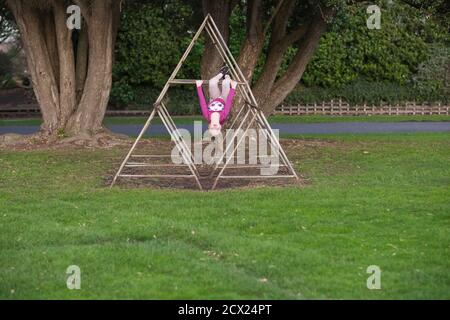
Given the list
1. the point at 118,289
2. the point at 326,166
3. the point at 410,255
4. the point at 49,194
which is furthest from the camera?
the point at 326,166

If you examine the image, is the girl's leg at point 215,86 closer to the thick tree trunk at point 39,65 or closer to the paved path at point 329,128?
the thick tree trunk at point 39,65

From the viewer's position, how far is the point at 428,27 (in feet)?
111

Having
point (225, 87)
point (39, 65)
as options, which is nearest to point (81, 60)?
point (39, 65)

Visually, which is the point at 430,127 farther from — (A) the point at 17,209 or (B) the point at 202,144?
(A) the point at 17,209

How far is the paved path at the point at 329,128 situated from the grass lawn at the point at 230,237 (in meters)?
10.5

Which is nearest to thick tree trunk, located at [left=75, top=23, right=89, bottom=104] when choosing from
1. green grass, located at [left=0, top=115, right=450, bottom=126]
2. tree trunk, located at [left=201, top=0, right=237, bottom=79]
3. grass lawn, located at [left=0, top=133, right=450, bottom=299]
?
tree trunk, located at [left=201, top=0, right=237, bottom=79]

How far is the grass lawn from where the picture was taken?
766 centimetres

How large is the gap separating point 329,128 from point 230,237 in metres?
18.2

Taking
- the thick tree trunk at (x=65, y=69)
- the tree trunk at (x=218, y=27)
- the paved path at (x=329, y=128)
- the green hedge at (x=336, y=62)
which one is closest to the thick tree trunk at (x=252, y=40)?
the tree trunk at (x=218, y=27)

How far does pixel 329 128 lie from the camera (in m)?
27.5

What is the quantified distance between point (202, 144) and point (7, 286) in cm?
1172

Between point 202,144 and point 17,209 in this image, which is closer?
point 17,209

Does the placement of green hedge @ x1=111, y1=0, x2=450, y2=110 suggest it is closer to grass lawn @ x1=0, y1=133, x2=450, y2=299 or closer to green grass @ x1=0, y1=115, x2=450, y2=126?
green grass @ x1=0, y1=115, x2=450, y2=126

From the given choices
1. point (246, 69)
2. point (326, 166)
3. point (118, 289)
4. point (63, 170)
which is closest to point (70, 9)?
point (246, 69)
